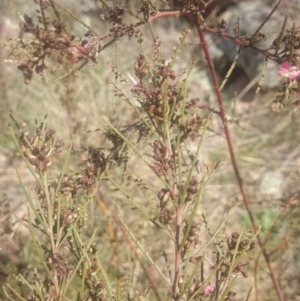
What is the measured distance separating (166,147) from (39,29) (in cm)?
19

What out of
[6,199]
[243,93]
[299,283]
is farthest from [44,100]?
[299,283]

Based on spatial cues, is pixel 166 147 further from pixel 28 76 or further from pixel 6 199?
pixel 6 199

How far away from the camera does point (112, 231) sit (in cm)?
146

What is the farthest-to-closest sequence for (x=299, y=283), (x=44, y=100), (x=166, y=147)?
(x=44, y=100), (x=299, y=283), (x=166, y=147)

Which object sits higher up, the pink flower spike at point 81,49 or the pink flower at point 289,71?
the pink flower at point 289,71

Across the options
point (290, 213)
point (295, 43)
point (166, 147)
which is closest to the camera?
point (166, 147)

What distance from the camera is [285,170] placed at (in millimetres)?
1659

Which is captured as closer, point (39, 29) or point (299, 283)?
point (39, 29)

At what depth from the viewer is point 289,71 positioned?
53 centimetres

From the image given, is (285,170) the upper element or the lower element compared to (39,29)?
upper

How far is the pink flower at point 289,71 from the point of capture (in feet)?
1.73

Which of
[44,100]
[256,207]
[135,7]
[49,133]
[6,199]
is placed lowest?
[49,133]

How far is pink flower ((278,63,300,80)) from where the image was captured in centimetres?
53

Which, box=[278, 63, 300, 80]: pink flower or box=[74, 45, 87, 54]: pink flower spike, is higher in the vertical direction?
box=[278, 63, 300, 80]: pink flower
